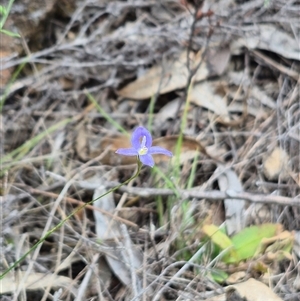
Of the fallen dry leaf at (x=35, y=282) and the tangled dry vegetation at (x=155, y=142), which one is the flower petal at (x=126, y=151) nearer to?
the tangled dry vegetation at (x=155, y=142)

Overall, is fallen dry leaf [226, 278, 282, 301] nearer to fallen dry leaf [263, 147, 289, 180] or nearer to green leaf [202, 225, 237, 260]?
green leaf [202, 225, 237, 260]

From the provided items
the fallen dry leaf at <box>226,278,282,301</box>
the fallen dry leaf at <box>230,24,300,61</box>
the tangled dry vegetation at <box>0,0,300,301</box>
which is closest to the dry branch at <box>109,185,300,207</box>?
the tangled dry vegetation at <box>0,0,300,301</box>

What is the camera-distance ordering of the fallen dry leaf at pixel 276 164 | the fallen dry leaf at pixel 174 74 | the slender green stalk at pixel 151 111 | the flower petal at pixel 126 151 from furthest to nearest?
the fallen dry leaf at pixel 174 74 → the slender green stalk at pixel 151 111 → the fallen dry leaf at pixel 276 164 → the flower petal at pixel 126 151

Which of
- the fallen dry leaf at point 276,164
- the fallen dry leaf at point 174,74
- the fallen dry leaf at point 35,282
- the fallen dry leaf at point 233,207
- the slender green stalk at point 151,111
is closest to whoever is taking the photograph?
the fallen dry leaf at point 35,282

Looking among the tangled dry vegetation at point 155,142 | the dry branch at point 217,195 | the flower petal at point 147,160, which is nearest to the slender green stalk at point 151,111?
the tangled dry vegetation at point 155,142

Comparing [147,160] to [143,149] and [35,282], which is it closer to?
[143,149]

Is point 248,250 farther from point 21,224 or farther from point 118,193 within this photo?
point 21,224

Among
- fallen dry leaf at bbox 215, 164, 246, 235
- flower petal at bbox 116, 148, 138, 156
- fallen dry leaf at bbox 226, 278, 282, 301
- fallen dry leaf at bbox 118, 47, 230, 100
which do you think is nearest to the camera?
flower petal at bbox 116, 148, 138, 156

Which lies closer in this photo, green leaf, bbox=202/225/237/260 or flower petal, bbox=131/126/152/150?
flower petal, bbox=131/126/152/150
